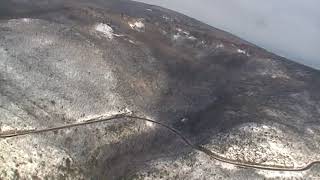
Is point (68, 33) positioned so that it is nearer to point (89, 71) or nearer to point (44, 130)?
point (89, 71)

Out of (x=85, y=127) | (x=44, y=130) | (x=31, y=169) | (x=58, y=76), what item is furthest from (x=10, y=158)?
(x=58, y=76)

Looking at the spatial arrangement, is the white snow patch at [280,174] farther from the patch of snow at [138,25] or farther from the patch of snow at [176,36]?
the patch of snow at [138,25]

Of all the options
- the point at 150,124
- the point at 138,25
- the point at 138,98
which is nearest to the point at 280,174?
the point at 150,124

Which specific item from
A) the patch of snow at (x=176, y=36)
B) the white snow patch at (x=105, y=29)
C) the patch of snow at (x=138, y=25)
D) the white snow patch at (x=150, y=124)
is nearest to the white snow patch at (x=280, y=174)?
the white snow patch at (x=150, y=124)

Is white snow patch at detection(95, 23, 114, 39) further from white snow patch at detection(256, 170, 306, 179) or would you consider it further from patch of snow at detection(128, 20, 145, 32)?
white snow patch at detection(256, 170, 306, 179)

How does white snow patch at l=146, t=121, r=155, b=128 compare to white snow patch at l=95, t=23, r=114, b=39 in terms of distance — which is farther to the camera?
white snow patch at l=95, t=23, r=114, b=39

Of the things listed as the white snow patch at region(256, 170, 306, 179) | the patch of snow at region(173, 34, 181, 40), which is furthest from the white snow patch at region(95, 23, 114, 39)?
the white snow patch at region(256, 170, 306, 179)

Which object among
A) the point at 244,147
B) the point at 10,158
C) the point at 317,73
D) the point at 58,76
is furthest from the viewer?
the point at 317,73
